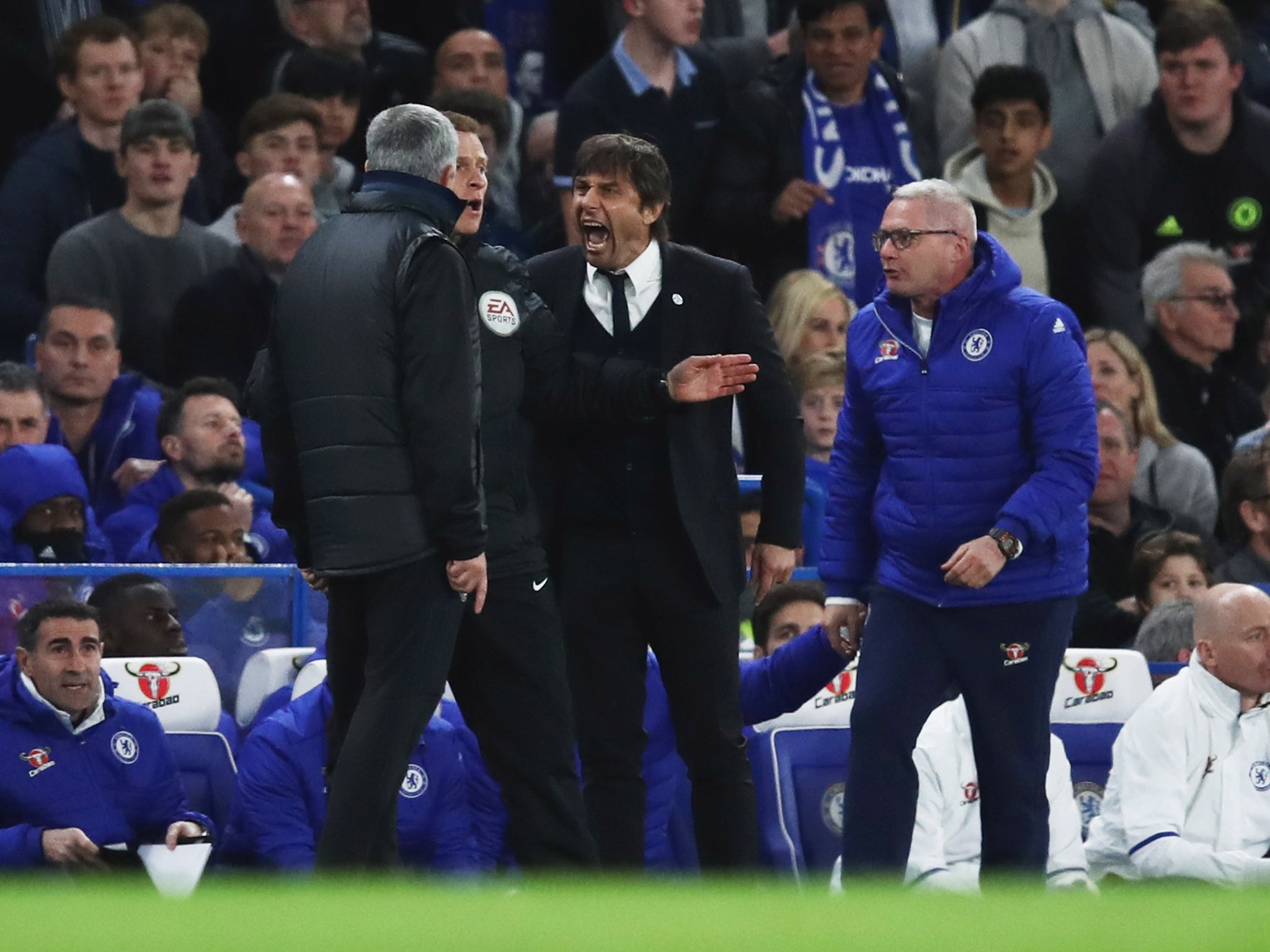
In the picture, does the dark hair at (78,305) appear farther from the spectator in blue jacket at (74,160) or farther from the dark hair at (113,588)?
the dark hair at (113,588)

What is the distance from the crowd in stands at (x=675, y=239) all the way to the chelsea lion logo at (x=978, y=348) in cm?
107

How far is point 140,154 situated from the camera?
1016 centimetres

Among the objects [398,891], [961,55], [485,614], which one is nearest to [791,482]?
[485,614]

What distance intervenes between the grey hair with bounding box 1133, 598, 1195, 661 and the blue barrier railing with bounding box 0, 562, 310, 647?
295 cm

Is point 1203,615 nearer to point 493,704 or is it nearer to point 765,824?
point 765,824

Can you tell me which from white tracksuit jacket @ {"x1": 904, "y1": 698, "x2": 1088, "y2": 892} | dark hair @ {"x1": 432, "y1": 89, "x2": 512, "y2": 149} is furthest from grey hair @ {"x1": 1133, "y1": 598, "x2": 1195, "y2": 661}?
dark hair @ {"x1": 432, "y1": 89, "x2": 512, "y2": 149}

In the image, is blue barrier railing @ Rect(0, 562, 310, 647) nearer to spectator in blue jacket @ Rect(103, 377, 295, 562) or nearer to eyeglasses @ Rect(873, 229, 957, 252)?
spectator in blue jacket @ Rect(103, 377, 295, 562)

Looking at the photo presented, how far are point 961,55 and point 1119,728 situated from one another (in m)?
4.65

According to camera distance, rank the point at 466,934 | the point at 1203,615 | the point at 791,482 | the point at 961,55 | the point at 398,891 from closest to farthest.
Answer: the point at 466,934
the point at 398,891
the point at 791,482
the point at 1203,615
the point at 961,55

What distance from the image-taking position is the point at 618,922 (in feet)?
7.87

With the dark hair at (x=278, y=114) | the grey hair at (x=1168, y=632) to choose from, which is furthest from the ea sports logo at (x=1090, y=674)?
the dark hair at (x=278, y=114)

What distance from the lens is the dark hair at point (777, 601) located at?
836 centimetres

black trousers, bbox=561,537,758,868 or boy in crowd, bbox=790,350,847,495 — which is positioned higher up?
boy in crowd, bbox=790,350,847,495

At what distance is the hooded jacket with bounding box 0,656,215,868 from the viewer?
7492mm
